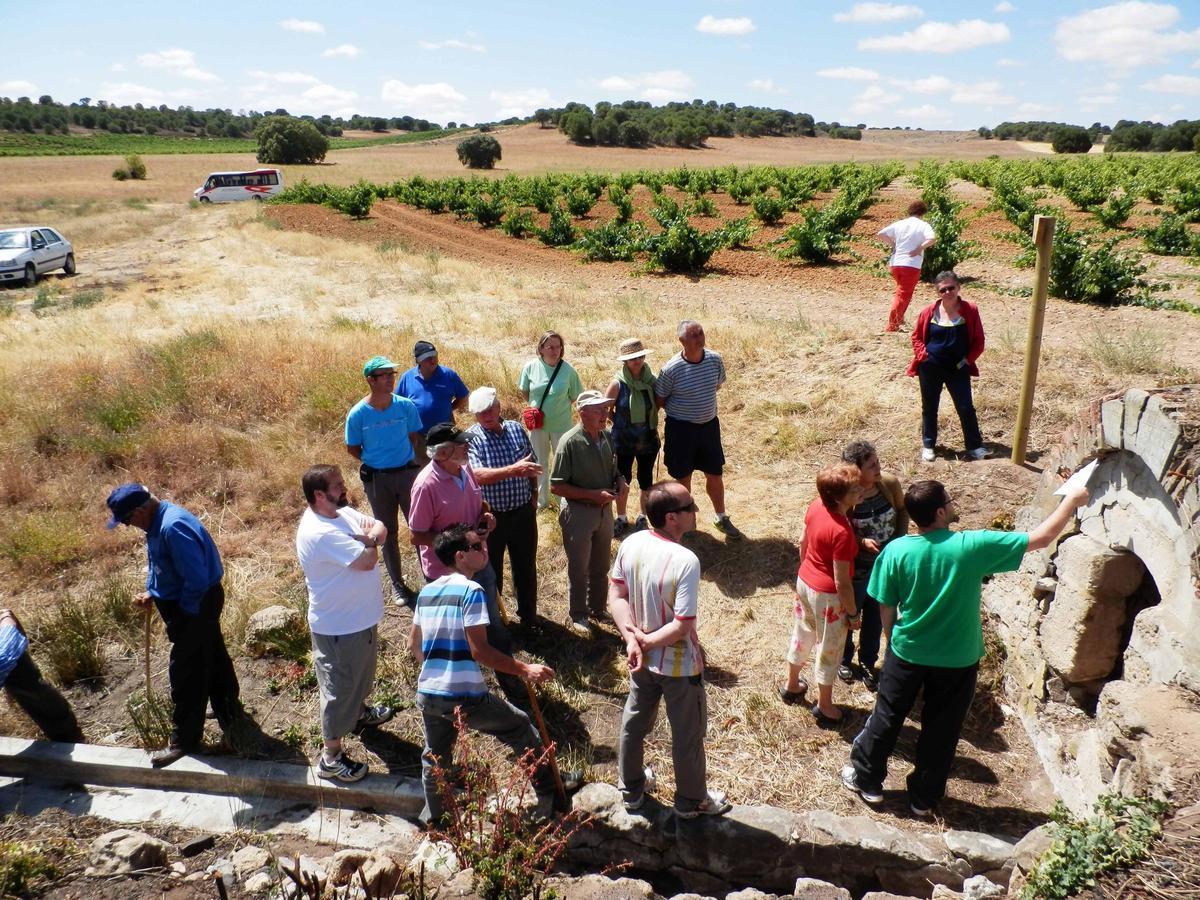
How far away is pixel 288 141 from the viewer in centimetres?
5712

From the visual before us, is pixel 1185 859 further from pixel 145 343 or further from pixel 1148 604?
pixel 145 343

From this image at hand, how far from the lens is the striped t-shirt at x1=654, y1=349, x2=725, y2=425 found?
6.04 metres

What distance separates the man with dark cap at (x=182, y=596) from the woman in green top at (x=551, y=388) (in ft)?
8.25

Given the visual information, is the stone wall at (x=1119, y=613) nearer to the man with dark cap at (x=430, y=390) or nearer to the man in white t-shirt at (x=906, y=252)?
the man with dark cap at (x=430, y=390)

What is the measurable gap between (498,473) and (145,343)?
9.10 meters

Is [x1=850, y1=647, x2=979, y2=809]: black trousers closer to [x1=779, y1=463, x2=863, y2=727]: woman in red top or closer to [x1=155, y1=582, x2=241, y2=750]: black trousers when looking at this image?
[x1=779, y1=463, x2=863, y2=727]: woman in red top

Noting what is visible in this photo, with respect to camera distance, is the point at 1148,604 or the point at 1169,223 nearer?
the point at 1148,604

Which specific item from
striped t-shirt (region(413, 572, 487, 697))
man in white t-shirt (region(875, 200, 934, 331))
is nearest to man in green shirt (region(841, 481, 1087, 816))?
striped t-shirt (region(413, 572, 487, 697))

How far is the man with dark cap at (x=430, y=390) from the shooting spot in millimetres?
6098

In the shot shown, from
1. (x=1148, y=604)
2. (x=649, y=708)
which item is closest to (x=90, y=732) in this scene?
(x=649, y=708)

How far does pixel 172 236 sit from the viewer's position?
26.7 m

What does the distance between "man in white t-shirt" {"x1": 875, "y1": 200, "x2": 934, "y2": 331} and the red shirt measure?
6848mm

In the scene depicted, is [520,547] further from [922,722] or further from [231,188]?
[231,188]

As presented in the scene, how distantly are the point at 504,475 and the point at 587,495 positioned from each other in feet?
1.73
